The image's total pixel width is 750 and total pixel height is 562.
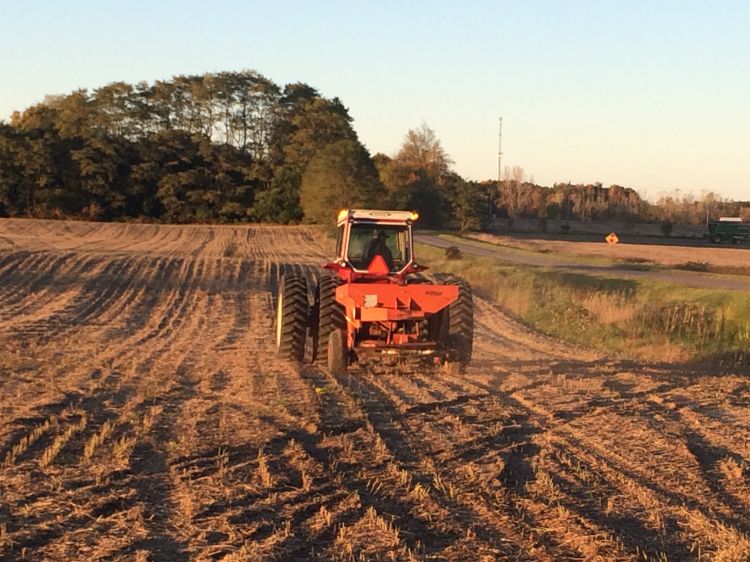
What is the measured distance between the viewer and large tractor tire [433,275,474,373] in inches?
421

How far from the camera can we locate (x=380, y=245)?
464 inches

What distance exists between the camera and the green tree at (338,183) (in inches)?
2373

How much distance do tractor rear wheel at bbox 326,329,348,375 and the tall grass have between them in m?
6.05

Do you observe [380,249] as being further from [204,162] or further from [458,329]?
[204,162]

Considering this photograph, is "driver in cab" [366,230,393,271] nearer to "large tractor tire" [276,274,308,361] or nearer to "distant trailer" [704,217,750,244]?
"large tractor tire" [276,274,308,361]

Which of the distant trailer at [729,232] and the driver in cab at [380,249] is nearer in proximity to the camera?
the driver in cab at [380,249]

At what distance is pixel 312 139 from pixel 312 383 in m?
68.2

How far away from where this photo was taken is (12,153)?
68000 millimetres

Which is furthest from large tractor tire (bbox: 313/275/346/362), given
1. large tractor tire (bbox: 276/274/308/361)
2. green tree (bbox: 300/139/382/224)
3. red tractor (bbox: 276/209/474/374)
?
green tree (bbox: 300/139/382/224)

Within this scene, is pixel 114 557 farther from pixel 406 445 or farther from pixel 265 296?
pixel 265 296

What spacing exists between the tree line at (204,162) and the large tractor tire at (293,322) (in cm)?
4906

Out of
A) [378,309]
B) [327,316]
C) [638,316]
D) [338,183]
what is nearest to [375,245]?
[327,316]

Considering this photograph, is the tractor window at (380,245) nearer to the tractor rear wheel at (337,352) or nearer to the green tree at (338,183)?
the tractor rear wheel at (337,352)

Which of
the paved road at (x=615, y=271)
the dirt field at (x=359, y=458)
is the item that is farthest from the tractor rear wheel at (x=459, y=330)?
the paved road at (x=615, y=271)
